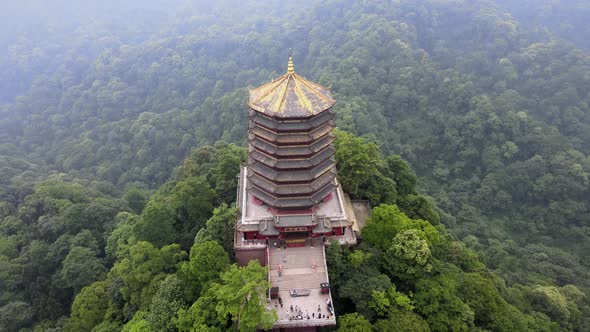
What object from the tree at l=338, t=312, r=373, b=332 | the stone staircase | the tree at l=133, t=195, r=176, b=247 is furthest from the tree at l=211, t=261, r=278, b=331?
the tree at l=133, t=195, r=176, b=247

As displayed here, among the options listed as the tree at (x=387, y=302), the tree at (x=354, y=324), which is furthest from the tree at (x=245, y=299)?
the tree at (x=387, y=302)

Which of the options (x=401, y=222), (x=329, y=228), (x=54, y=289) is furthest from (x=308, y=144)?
(x=54, y=289)

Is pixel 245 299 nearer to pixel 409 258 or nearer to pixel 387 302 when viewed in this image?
pixel 387 302

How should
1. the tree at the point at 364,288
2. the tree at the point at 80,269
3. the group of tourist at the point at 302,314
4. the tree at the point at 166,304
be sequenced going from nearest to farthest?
the tree at the point at 166,304 → the group of tourist at the point at 302,314 → the tree at the point at 364,288 → the tree at the point at 80,269

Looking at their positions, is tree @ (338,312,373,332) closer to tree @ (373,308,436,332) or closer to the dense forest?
the dense forest

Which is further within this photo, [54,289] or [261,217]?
[54,289]

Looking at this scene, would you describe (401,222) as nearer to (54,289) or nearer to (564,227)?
(54,289)

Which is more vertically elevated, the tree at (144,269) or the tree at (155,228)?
the tree at (155,228)

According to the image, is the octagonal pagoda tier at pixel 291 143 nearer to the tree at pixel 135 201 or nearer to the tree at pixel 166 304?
the tree at pixel 166 304
